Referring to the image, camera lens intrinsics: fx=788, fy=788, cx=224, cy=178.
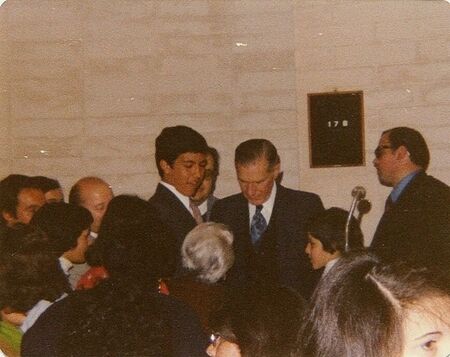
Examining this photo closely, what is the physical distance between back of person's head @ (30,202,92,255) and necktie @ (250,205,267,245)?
2.91 ft

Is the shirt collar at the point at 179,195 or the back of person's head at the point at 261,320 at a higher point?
the shirt collar at the point at 179,195

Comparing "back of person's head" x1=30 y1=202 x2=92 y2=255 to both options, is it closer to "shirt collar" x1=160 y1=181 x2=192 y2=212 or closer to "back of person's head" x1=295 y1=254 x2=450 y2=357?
"shirt collar" x1=160 y1=181 x2=192 y2=212

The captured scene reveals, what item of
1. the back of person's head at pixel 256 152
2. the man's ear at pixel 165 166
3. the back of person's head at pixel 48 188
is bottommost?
the back of person's head at pixel 48 188

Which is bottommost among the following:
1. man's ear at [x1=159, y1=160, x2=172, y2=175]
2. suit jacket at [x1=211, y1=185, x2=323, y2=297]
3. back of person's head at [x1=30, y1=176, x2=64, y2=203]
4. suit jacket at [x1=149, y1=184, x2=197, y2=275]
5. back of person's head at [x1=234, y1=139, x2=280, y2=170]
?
suit jacket at [x1=211, y1=185, x2=323, y2=297]

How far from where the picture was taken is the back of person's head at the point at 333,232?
2.89m

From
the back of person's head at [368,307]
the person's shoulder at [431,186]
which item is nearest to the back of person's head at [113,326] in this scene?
the back of person's head at [368,307]

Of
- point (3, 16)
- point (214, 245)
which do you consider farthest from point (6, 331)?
point (3, 16)

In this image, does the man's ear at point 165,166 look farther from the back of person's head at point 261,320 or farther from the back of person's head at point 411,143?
the back of person's head at point 261,320

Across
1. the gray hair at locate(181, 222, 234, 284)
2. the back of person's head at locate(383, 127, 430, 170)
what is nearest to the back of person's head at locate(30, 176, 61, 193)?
the gray hair at locate(181, 222, 234, 284)

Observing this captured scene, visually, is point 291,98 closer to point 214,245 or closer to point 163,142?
point 163,142

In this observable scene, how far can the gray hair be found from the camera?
7.79 ft

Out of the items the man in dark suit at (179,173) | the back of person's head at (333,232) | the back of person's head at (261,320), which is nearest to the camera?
the back of person's head at (261,320)

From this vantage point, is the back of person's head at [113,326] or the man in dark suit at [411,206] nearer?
the back of person's head at [113,326]

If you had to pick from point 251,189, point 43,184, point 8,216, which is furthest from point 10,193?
point 251,189
